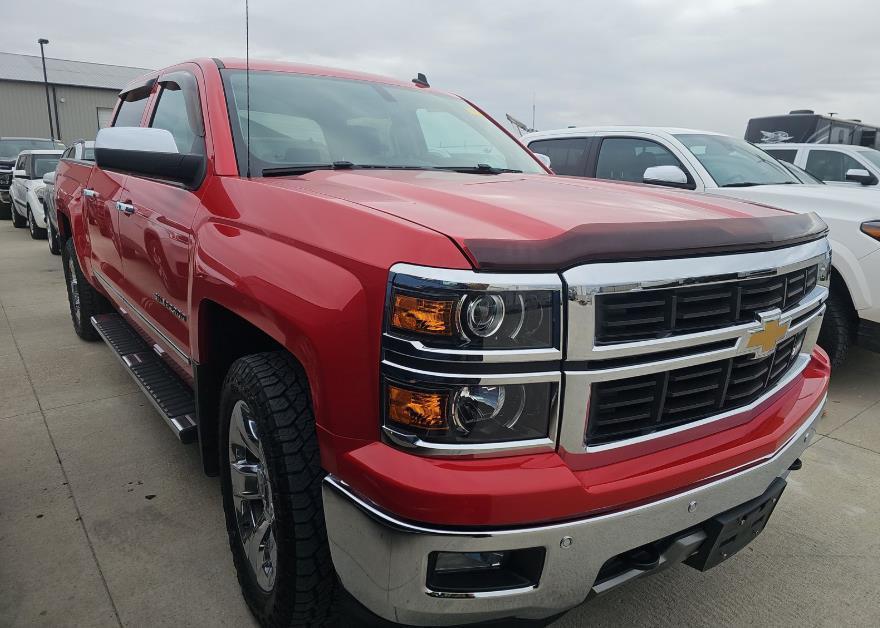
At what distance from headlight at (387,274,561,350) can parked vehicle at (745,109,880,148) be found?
37.6 ft

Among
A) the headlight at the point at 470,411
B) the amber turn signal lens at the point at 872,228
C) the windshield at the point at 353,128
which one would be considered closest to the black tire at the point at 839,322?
the amber turn signal lens at the point at 872,228

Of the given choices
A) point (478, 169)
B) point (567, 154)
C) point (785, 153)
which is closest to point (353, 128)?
point (478, 169)

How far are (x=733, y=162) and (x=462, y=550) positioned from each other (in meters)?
5.16

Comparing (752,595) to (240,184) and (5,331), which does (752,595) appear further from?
(5,331)

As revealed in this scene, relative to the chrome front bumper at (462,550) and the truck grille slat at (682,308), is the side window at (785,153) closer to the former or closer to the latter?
the truck grille slat at (682,308)

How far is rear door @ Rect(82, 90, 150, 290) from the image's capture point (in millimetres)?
3393

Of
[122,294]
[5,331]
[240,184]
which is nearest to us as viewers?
[240,184]

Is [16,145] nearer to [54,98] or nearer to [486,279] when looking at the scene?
[486,279]

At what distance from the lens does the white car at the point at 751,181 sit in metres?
4.15

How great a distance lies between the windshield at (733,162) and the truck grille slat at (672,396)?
151 inches

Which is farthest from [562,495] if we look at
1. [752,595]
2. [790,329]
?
[752,595]

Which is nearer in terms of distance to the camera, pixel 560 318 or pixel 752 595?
pixel 560 318

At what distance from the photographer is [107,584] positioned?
2.26 meters

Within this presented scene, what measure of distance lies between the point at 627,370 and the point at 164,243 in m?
1.93
